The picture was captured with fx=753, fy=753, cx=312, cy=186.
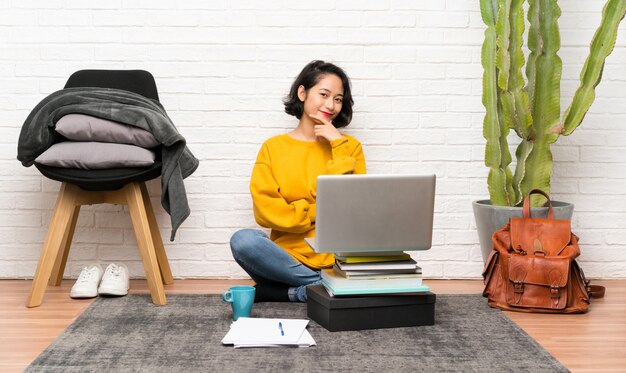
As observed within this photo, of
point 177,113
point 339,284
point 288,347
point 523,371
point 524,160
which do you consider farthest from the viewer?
point 177,113

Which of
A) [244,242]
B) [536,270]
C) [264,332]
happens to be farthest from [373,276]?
[536,270]

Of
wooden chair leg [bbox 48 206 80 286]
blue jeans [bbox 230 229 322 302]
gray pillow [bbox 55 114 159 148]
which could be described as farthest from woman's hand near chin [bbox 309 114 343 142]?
wooden chair leg [bbox 48 206 80 286]

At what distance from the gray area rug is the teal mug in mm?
62

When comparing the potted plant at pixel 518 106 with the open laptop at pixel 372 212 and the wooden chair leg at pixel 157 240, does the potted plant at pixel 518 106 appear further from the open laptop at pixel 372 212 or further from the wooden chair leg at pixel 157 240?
the wooden chair leg at pixel 157 240

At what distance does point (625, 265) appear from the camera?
10.8ft

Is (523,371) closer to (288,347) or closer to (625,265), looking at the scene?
(288,347)

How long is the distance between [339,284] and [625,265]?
5.29 feet

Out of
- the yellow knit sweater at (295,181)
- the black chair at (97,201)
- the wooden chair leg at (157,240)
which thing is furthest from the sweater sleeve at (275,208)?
the wooden chair leg at (157,240)

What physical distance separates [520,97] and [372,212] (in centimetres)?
104

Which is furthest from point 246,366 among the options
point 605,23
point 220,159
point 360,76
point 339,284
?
point 605,23

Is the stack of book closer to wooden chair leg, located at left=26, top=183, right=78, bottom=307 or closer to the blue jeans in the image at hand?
the blue jeans

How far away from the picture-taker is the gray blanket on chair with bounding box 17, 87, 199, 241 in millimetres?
2658

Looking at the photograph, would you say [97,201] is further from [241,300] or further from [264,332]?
[264,332]

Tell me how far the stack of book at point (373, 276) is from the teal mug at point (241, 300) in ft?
0.83
